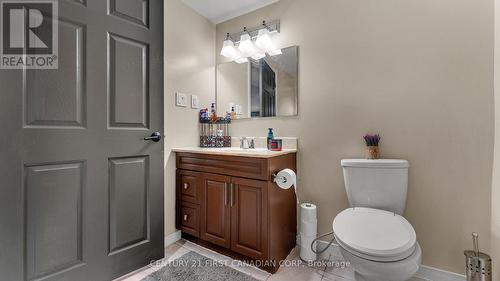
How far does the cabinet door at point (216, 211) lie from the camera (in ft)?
5.20

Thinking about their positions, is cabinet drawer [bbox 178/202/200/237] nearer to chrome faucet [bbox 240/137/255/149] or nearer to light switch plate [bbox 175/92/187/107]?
chrome faucet [bbox 240/137/255/149]

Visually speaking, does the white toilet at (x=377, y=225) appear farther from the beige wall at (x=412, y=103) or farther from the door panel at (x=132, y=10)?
the door panel at (x=132, y=10)

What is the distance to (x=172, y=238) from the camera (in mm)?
1858

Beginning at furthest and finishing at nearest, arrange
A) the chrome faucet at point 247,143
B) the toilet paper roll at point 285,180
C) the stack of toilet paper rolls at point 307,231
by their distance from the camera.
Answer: the chrome faucet at point 247,143 < the stack of toilet paper rolls at point 307,231 < the toilet paper roll at point 285,180

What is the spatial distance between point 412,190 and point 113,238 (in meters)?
1.97

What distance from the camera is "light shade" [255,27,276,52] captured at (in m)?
1.87

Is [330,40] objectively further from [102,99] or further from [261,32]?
[102,99]

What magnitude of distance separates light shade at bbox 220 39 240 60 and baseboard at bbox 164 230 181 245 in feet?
5.79

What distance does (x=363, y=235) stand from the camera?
112 cm

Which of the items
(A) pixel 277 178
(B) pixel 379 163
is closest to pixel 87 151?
(A) pixel 277 178

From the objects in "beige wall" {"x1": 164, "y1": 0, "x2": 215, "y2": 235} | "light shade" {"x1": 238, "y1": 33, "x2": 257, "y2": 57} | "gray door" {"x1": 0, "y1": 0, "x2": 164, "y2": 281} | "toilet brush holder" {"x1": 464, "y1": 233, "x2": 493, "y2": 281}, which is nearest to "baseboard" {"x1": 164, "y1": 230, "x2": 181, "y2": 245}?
"beige wall" {"x1": 164, "y1": 0, "x2": 215, "y2": 235}

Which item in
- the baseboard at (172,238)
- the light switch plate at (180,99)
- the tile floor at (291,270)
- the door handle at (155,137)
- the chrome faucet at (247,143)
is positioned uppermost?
the light switch plate at (180,99)

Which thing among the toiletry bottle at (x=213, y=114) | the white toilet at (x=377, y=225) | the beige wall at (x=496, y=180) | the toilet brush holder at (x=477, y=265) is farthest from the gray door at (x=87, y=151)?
the beige wall at (x=496, y=180)
